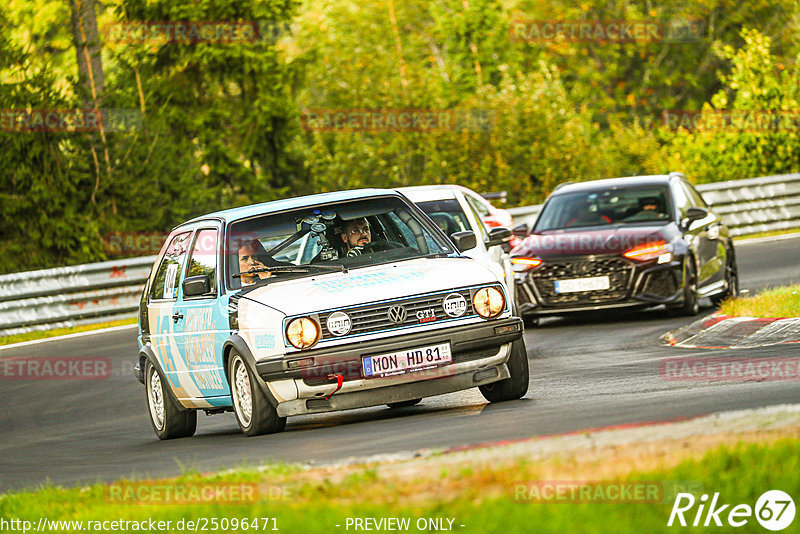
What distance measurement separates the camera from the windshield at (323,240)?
32.3 ft

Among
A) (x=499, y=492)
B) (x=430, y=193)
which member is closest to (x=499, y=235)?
(x=430, y=193)

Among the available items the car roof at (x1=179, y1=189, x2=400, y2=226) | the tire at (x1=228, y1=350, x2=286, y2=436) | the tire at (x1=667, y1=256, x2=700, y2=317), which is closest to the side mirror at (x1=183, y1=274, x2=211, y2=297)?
the car roof at (x1=179, y1=189, x2=400, y2=226)

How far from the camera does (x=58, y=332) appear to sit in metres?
21.3

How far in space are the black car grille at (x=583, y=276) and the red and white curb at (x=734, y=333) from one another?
151 centimetres

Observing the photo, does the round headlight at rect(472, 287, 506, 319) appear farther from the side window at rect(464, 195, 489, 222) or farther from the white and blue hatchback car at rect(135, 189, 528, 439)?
the side window at rect(464, 195, 489, 222)

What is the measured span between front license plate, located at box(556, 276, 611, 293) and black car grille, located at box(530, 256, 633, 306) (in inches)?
1.4

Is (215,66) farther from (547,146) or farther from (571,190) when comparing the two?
(571,190)

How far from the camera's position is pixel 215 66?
34.4 meters

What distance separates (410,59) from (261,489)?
170 ft

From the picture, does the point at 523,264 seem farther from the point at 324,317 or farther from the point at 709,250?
the point at 324,317

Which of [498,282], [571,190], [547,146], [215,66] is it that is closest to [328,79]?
[215,66]

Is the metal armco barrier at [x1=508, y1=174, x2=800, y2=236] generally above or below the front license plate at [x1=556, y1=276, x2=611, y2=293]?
below

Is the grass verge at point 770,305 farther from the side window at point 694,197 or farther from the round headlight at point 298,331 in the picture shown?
the round headlight at point 298,331

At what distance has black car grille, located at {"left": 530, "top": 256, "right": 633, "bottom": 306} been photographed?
51.3ft
